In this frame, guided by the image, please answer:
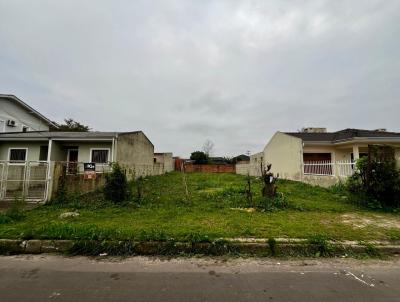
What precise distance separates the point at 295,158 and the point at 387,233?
13.3m

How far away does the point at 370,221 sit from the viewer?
6.67m

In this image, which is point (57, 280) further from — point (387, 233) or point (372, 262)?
point (387, 233)

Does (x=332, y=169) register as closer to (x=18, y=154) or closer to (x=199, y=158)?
(x=18, y=154)

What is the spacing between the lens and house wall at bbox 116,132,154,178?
16.5m

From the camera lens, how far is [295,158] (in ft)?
60.1

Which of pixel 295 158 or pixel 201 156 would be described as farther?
pixel 201 156

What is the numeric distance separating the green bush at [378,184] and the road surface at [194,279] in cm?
521

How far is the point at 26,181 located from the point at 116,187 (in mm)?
3516

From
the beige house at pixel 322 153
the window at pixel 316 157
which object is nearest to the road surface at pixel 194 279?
the beige house at pixel 322 153

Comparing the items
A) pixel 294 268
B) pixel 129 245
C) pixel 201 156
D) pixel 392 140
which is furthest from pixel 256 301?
pixel 201 156

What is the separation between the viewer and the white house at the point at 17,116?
61.3 ft

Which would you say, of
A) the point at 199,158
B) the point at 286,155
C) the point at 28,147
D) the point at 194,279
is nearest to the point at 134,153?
the point at 28,147

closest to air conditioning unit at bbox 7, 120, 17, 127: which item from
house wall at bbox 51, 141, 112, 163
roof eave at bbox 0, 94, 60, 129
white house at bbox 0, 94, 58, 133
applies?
white house at bbox 0, 94, 58, 133

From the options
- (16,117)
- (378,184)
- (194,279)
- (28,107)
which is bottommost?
(194,279)
